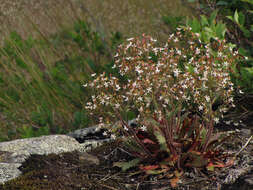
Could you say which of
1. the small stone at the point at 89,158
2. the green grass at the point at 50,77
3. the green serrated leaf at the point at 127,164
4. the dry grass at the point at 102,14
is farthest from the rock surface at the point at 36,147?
the dry grass at the point at 102,14

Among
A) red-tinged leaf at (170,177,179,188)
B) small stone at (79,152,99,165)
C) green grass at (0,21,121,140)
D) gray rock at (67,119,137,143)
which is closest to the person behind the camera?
red-tinged leaf at (170,177,179,188)

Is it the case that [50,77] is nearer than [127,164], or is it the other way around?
[127,164]

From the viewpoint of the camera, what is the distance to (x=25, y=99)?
152 inches

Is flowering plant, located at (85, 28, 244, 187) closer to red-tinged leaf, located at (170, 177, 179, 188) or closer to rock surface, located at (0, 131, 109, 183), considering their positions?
red-tinged leaf, located at (170, 177, 179, 188)

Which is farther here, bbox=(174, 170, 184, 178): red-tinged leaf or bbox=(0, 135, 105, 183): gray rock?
bbox=(0, 135, 105, 183): gray rock

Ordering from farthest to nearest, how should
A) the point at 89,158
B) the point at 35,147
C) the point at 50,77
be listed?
1. the point at 50,77
2. the point at 35,147
3. the point at 89,158

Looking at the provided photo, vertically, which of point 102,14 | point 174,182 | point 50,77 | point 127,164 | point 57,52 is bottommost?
point 174,182

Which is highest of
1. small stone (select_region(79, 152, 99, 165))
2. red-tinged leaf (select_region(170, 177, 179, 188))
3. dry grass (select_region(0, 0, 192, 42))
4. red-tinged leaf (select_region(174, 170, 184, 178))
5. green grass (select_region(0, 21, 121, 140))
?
dry grass (select_region(0, 0, 192, 42))

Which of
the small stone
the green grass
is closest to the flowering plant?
the small stone

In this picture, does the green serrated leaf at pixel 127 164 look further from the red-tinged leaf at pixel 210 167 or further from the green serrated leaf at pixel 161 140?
the red-tinged leaf at pixel 210 167

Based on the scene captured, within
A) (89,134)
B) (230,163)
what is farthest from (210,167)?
(89,134)

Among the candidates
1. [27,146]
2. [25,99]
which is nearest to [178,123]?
[27,146]

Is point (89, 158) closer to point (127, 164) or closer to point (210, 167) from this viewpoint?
point (127, 164)

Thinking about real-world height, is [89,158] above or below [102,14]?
below
